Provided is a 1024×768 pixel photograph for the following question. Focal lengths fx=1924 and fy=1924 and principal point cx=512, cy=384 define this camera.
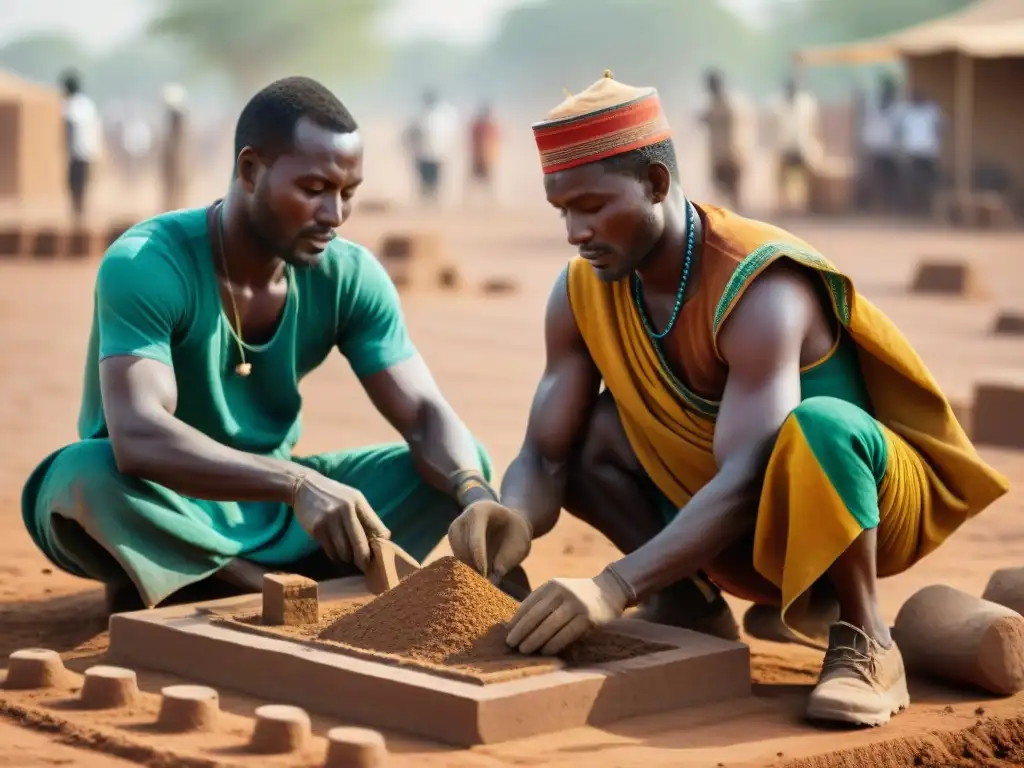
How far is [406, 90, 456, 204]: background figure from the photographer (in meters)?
29.4

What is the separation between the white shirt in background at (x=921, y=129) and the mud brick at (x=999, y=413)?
51.3 ft

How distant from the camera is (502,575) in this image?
16.6 ft

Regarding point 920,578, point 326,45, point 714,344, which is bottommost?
point 920,578

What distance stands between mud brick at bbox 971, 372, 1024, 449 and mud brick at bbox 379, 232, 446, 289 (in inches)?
304

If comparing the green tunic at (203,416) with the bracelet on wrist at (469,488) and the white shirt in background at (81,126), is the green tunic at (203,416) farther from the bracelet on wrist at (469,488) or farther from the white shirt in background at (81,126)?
the white shirt in background at (81,126)

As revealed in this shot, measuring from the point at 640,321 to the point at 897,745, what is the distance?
135 cm

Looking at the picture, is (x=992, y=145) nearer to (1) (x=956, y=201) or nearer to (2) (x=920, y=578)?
(1) (x=956, y=201)

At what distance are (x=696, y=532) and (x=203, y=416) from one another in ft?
5.45

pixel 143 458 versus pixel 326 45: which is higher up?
pixel 326 45

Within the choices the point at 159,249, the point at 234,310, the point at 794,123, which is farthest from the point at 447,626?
the point at 794,123

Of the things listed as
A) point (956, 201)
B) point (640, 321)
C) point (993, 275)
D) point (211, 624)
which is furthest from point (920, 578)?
point (956, 201)

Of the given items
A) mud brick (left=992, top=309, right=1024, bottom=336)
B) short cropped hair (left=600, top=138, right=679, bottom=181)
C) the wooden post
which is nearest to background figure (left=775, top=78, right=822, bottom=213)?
the wooden post

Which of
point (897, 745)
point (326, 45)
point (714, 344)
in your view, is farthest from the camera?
point (326, 45)

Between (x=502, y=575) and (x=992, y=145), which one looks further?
(x=992, y=145)
